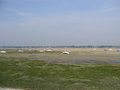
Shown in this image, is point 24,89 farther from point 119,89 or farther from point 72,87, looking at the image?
point 119,89

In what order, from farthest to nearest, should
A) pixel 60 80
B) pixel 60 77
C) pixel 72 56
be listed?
1. pixel 72 56
2. pixel 60 77
3. pixel 60 80

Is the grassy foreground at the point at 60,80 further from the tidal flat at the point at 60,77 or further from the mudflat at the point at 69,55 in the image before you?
the mudflat at the point at 69,55

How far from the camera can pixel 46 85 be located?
646 inches

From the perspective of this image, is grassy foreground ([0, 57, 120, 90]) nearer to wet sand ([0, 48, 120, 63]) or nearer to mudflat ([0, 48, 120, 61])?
wet sand ([0, 48, 120, 63])

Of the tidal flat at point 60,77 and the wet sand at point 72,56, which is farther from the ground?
the tidal flat at point 60,77

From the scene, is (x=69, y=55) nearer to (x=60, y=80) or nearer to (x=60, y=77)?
(x=60, y=77)

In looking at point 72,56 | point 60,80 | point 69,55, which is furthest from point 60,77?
point 69,55

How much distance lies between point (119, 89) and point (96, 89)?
216 centimetres

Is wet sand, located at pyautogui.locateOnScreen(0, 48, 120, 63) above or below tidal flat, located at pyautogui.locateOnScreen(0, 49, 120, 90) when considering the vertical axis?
below

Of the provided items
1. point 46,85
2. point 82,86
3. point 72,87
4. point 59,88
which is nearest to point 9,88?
point 46,85

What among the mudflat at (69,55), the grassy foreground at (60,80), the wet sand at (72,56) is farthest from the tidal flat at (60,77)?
the mudflat at (69,55)

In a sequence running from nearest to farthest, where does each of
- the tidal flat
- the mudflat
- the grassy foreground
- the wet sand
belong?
1. the grassy foreground
2. the tidal flat
3. the wet sand
4. the mudflat

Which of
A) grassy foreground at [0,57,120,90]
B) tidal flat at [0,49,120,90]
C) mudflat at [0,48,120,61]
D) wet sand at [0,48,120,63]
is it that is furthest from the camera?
mudflat at [0,48,120,61]

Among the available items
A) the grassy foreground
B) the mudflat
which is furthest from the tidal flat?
the mudflat
